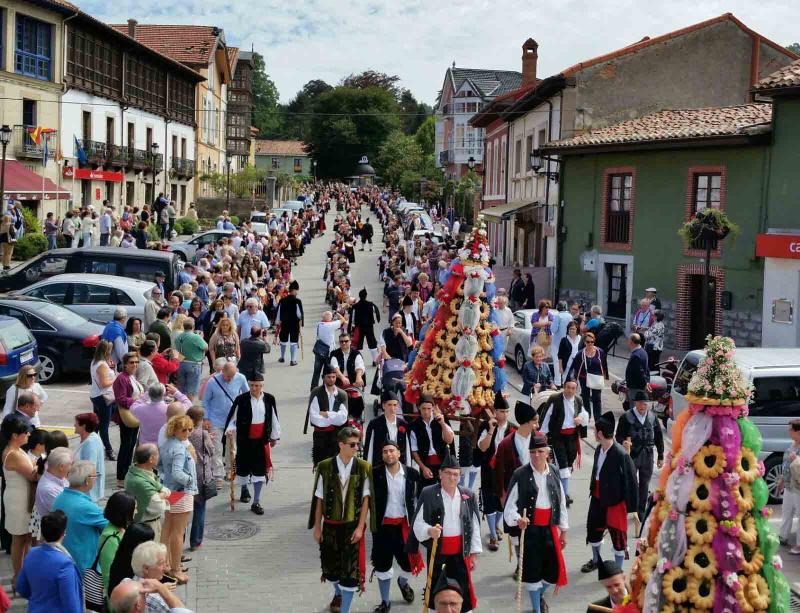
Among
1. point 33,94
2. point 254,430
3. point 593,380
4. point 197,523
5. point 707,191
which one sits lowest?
point 197,523

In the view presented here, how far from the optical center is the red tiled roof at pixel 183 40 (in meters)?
60.5

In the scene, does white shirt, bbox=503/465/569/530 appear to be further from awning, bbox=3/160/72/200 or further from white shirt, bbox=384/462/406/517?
awning, bbox=3/160/72/200

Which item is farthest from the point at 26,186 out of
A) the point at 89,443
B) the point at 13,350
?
the point at 89,443

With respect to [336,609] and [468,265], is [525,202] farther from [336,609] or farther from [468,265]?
[336,609]

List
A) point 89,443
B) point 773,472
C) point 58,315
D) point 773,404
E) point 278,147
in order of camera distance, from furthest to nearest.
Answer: point 278,147
point 58,315
point 773,404
point 773,472
point 89,443

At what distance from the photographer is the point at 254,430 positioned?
11.2m

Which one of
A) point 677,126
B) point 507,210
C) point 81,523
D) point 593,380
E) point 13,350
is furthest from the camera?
point 507,210

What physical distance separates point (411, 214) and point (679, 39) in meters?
27.5

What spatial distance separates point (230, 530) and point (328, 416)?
1755mm

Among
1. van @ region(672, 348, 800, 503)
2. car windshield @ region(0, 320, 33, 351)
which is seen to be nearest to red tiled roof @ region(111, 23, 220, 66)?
car windshield @ region(0, 320, 33, 351)

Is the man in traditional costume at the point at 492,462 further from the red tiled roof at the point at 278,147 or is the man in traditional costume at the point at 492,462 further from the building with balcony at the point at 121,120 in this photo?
the red tiled roof at the point at 278,147

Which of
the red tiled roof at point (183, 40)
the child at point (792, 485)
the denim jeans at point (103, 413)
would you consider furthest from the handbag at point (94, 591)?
the red tiled roof at point (183, 40)

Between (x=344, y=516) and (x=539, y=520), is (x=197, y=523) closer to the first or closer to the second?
(x=344, y=516)

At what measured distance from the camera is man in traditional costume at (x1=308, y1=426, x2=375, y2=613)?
8.45 m
